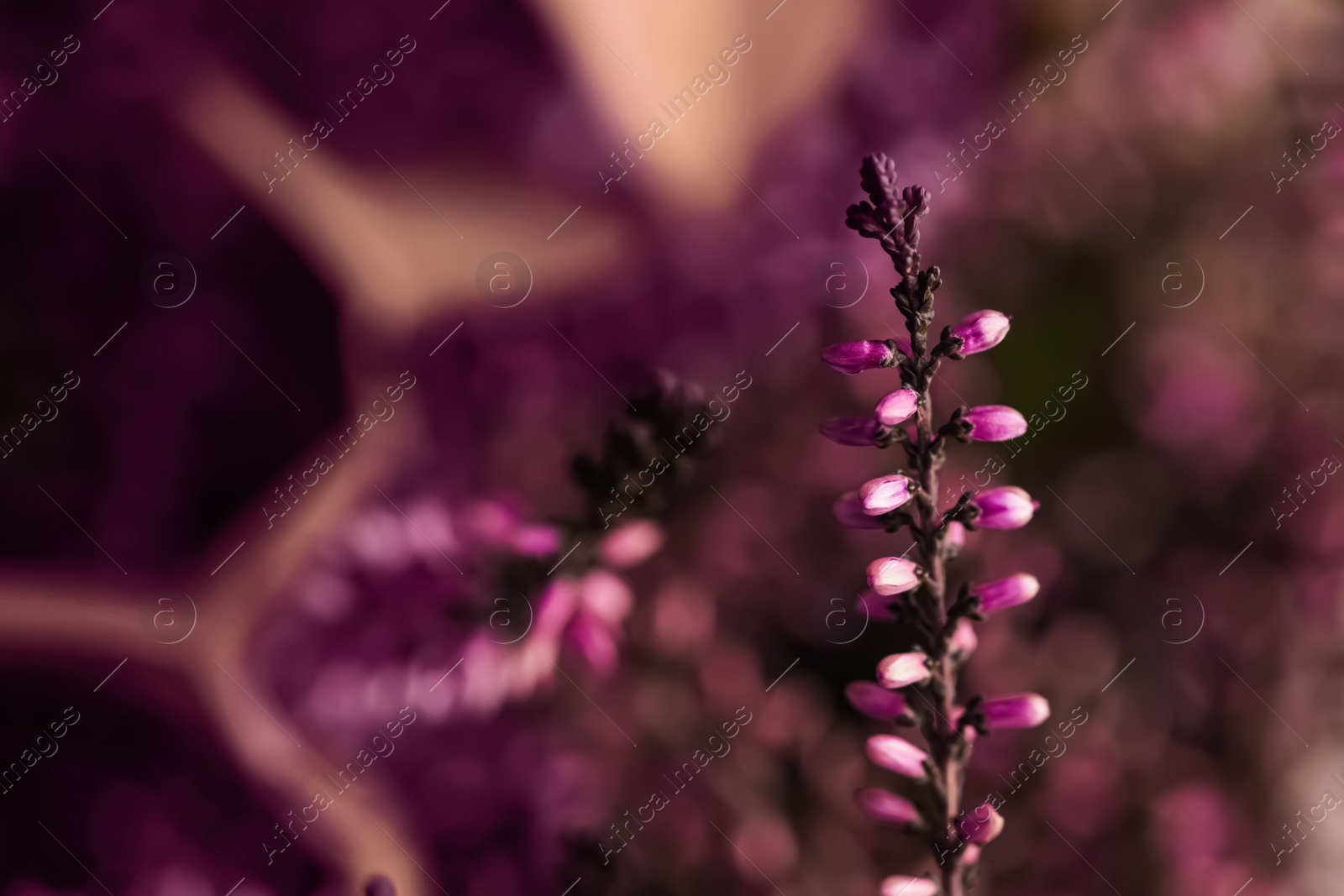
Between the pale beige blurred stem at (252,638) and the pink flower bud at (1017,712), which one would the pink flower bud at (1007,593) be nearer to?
the pink flower bud at (1017,712)

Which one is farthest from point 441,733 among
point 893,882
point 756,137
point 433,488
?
point 756,137

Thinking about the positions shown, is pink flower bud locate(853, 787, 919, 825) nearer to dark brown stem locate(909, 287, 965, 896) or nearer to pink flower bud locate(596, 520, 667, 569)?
dark brown stem locate(909, 287, 965, 896)

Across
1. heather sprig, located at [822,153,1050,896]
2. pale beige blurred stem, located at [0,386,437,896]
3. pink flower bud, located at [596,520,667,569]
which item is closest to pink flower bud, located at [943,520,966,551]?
heather sprig, located at [822,153,1050,896]

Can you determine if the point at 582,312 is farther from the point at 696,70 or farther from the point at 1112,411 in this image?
the point at 1112,411

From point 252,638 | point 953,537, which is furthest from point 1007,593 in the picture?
point 252,638

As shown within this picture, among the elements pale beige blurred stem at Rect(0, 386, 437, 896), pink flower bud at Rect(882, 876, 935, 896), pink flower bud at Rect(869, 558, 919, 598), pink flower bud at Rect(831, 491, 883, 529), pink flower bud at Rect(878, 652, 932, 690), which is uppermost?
pale beige blurred stem at Rect(0, 386, 437, 896)
